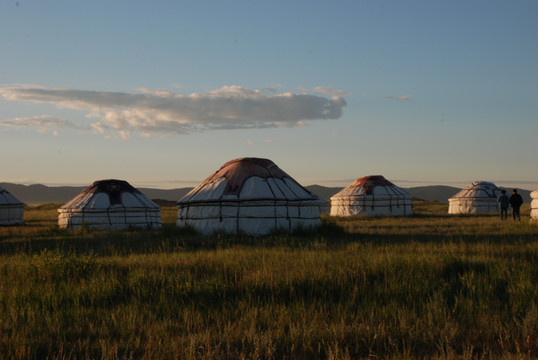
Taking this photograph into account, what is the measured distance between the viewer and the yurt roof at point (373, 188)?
35.1m

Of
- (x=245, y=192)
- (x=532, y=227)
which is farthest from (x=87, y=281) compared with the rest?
(x=532, y=227)

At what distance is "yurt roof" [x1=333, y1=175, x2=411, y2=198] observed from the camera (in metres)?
35.1

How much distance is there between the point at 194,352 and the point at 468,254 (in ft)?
22.8

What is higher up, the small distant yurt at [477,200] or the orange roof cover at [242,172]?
the orange roof cover at [242,172]

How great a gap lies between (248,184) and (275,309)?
1233cm

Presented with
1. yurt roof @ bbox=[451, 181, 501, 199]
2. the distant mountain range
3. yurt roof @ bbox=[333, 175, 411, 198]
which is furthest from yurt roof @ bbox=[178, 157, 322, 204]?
the distant mountain range

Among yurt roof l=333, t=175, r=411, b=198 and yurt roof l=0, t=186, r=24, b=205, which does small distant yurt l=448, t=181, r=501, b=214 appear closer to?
yurt roof l=333, t=175, r=411, b=198

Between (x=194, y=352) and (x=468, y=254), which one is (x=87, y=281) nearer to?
(x=194, y=352)

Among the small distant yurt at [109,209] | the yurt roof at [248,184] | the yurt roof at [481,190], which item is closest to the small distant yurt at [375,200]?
the yurt roof at [481,190]

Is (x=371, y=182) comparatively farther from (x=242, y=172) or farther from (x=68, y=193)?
(x=68, y=193)

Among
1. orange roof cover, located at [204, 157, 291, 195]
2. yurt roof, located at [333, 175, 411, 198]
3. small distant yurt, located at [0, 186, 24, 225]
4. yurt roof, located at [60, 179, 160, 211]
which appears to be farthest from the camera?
yurt roof, located at [333, 175, 411, 198]

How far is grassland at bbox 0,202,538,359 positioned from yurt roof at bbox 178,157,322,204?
28.0 feet

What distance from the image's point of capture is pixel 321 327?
540 centimetres

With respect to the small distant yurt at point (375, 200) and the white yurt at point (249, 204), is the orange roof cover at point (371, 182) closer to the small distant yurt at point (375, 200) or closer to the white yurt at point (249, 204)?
the small distant yurt at point (375, 200)
